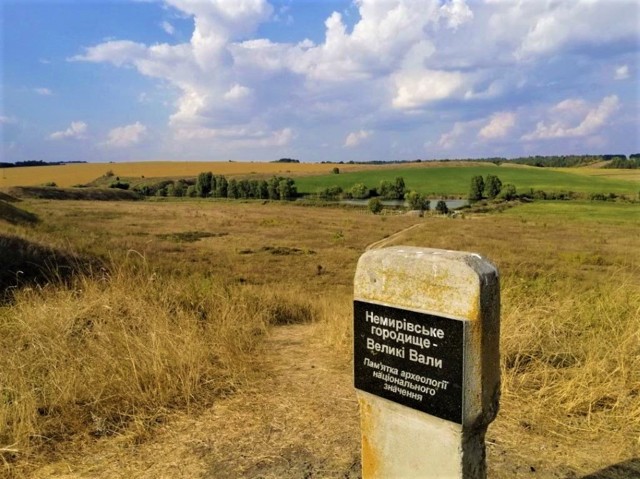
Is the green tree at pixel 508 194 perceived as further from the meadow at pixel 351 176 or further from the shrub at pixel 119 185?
the shrub at pixel 119 185

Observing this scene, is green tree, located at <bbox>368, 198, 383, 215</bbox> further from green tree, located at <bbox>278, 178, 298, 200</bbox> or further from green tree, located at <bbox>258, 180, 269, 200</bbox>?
green tree, located at <bbox>258, 180, 269, 200</bbox>

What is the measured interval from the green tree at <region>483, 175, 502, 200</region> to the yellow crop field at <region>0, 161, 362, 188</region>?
4071 cm

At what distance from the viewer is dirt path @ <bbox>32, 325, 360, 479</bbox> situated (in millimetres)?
3600

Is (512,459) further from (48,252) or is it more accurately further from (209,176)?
(209,176)

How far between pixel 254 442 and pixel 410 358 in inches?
74.0

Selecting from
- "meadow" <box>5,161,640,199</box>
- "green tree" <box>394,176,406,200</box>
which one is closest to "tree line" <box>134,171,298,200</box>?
"meadow" <box>5,161,640,199</box>

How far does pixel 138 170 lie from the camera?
322 ft

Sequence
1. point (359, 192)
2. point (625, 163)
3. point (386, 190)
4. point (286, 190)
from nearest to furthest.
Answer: point (286, 190) → point (359, 192) → point (386, 190) → point (625, 163)

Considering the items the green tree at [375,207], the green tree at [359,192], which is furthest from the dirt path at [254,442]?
the green tree at [359,192]

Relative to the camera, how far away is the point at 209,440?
4027mm

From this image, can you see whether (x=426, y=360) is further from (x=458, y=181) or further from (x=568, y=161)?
(x=568, y=161)

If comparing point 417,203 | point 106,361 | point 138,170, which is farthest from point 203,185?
point 106,361

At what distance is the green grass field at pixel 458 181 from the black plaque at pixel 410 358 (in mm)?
80510

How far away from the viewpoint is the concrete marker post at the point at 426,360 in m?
2.54
